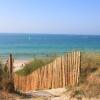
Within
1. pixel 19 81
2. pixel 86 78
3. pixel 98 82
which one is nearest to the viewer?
pixel 98 82

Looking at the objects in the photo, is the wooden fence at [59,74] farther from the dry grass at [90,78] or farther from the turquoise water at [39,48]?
the turquoise water at [39,48]

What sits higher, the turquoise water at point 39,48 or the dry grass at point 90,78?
the dry grass at point 90,78

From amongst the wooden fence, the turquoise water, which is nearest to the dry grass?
the wooden fence

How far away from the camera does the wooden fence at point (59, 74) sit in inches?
628

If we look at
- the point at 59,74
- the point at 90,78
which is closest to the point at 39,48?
the point at 59,74

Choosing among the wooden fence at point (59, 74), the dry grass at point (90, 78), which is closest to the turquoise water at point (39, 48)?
the dry grass at point (90, 78)

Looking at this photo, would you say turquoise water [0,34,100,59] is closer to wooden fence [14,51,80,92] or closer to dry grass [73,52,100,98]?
dry grass [73,52,100,98]

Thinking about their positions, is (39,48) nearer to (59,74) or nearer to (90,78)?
(59,74)

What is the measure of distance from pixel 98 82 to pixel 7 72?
3693 millimetres

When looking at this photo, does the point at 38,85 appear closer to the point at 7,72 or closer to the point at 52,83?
the point at 52,83

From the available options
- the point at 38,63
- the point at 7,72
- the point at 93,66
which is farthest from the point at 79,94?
the point at 38,63

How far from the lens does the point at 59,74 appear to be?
1653cm

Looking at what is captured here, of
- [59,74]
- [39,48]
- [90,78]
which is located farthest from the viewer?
[39,48]

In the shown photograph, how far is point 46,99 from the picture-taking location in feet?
42.0
